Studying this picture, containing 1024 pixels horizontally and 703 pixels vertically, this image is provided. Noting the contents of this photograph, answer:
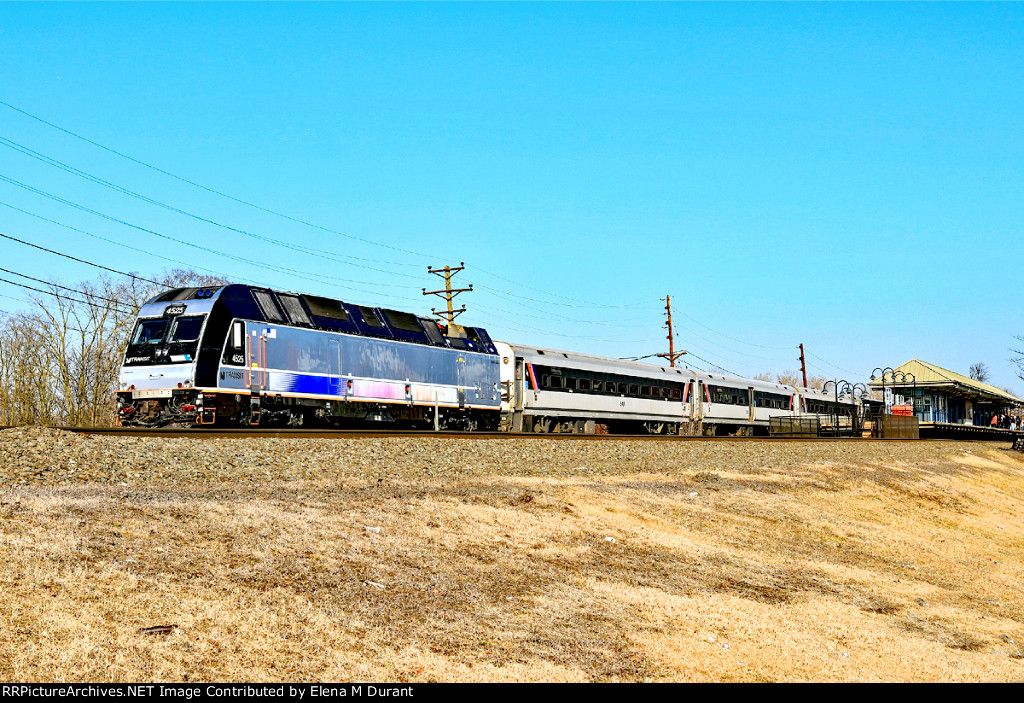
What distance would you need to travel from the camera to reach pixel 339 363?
26.1 m

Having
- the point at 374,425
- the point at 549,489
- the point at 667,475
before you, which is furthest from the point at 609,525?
the point at 374,425

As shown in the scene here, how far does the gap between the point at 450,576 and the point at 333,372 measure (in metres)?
18.0

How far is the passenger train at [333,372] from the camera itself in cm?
2238

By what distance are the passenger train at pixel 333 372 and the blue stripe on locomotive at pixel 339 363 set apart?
1.5 inches

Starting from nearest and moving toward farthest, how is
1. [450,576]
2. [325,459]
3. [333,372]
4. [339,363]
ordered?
[450,576]
[325,459]
[333,372]
[339,363]

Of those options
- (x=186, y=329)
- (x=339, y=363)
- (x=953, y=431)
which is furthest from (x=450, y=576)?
(x=953, y=431)

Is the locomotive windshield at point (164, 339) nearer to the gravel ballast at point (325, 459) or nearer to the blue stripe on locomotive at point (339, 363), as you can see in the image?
the blue stripe on locomotive at point (339, 363)

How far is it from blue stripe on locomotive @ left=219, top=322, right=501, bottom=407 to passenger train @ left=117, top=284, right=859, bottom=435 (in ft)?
0.12

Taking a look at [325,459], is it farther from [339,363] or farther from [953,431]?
[953,431]

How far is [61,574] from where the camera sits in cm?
687

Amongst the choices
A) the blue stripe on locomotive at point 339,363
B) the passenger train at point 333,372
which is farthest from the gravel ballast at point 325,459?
the blue stripe on locomotive at point 339,363

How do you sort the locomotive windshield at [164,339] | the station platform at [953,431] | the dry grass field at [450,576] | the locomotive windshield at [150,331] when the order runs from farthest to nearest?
the station platform at [953,431], the locomotive windshield at [150,331], the locomotive windshield at [164,339], the dry grass field at [450,576]

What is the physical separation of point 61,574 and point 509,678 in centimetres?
368

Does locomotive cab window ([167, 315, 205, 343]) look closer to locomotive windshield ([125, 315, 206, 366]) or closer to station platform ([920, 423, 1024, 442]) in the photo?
locomotive windshield ([125, 315, 206, 366])
